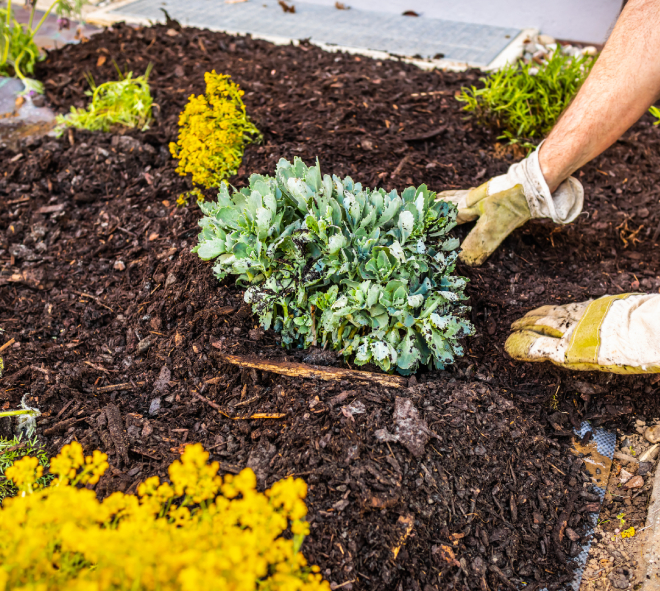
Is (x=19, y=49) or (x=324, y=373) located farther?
(x=19, y=49)

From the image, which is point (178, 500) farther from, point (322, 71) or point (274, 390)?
point (322, 71)

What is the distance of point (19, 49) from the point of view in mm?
4148

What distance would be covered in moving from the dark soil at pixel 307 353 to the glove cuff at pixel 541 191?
0.31m

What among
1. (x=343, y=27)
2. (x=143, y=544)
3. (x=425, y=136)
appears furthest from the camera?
(x=343, y=27)

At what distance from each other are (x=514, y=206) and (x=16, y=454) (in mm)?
2496

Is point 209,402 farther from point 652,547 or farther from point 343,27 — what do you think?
point 343,27

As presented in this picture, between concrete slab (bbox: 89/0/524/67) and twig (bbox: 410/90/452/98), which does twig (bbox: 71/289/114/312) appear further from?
concrete slab (bbox: 89/0/524/67)

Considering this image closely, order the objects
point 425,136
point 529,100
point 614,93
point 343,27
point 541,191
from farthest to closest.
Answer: point 343,27 → point 529,100 → point 425,136 → point 541,191 → point 614,93

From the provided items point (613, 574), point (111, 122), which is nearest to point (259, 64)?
point (111, 122)

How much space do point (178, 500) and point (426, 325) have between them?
3.53 ft

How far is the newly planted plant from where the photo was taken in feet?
13.1

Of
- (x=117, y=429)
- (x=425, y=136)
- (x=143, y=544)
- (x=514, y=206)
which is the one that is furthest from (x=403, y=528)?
(x=425, y=136)

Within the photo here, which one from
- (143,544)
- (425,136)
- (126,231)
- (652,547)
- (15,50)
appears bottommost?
(652,547)

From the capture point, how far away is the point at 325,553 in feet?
4.96
